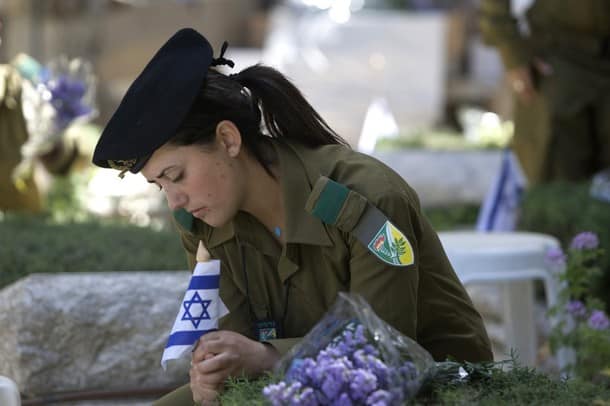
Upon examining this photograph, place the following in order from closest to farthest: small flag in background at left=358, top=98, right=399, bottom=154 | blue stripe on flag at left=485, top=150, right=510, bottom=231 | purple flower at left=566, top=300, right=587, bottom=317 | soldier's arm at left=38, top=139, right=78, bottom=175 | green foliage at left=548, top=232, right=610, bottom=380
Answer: green foliage at left=548, top=232, right=610, bottom=380
purple flower at left=566, top=300, right=587, bottom=317
blue stripe on flag at left=485, top=150, right=510, bottom=231
soldier's arm at left=38, top=139, right=78, bottom=175
small flag in background at left=358, top=98, right=399, bottom=154

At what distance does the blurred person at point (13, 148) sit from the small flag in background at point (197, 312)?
2945 millimetres

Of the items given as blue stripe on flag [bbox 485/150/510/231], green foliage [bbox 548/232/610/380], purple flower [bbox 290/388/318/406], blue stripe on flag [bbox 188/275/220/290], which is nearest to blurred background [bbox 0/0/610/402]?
blue stripe on flag [bbox 485/150/510/231]

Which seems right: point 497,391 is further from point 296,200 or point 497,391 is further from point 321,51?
point 321,51

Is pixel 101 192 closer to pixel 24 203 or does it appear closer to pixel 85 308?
pixel 24 203

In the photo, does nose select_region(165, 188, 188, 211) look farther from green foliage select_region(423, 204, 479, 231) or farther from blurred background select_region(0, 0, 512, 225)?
blurred background select_region(0, 0, 512, 225)

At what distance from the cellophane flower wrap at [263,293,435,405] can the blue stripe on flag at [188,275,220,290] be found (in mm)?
491

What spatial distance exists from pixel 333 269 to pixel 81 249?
2.07 m

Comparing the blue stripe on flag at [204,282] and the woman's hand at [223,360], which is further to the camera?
the blue stripe on flag at [204,282]

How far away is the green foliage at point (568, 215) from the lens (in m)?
4.86

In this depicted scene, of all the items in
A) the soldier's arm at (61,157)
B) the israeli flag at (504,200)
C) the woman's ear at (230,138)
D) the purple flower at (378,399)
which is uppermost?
the woman's ear at (230,138)

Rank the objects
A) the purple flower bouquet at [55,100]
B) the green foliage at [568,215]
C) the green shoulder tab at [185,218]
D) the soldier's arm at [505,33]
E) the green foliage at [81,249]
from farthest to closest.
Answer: the soldier's arm at [505,33] < the purple flower bouquet at [55,100] < the green foliage at [568,215] < the green foliage at [81,249] < the green shoulder tab at [185,218]

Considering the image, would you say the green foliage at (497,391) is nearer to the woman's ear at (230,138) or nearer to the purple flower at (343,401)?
the purple flower at (343,401)

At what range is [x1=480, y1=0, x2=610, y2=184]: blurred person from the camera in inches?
228

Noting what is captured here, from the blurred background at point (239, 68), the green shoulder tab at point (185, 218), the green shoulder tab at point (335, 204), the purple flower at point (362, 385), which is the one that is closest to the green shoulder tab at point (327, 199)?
the green shoulder tab at point (335, 204)
